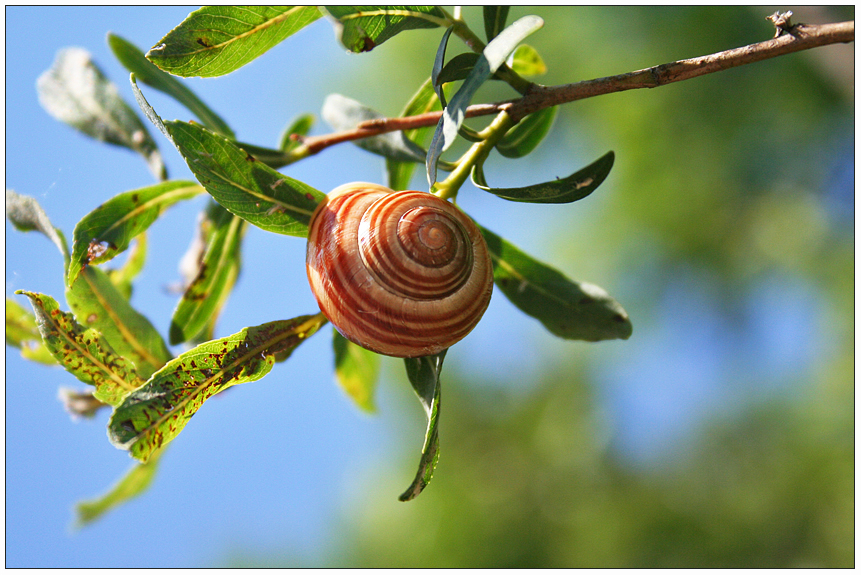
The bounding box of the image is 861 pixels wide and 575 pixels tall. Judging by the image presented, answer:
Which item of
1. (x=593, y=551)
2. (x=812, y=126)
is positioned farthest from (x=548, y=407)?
(x=812, y=126)

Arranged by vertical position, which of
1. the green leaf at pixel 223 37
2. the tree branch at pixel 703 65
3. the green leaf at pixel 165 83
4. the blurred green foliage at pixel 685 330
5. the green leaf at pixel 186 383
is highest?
the green leaf at pixel 165 83

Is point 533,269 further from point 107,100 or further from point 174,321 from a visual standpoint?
point 107,100

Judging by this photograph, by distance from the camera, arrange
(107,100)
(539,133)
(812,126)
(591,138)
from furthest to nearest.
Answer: (591,138), (812,126), (107,100), (539,133)

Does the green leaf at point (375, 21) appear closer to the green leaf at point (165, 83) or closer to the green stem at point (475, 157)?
the green stem at point (475, 157)

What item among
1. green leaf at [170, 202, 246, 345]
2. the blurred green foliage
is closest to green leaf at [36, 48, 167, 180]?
green leaf at [170, 202, 246, 345]

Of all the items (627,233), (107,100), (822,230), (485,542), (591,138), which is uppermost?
(107,100)

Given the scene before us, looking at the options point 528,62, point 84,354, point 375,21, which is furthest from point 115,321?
point 528,62

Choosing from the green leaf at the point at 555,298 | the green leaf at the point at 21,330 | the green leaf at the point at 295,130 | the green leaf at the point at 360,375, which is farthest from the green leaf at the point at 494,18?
the green leaf at the point at 21,330
